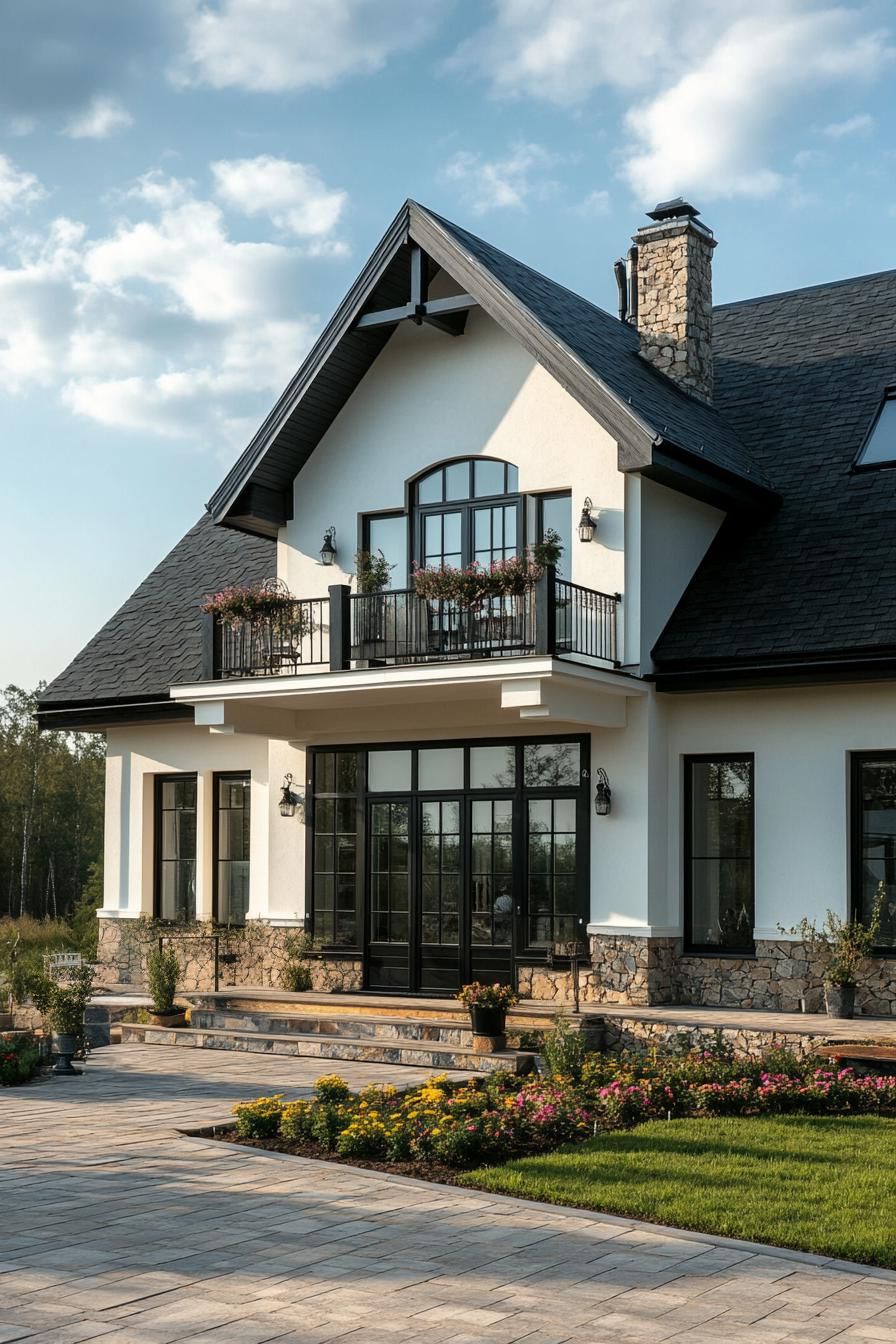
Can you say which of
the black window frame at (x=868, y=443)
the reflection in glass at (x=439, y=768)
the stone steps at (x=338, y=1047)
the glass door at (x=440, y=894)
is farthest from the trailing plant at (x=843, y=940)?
the black window frame at (x=868, y=443)

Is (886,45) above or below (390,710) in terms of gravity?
above

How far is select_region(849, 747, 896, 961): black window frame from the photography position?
14.1 metres

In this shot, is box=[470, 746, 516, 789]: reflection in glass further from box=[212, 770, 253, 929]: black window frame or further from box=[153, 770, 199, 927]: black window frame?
box=[153, 770, 199, 927]: black window frame

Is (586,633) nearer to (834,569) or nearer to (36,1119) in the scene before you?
(834,569)

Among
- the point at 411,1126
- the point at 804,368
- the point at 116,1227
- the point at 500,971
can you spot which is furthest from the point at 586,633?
the point at 116,1227

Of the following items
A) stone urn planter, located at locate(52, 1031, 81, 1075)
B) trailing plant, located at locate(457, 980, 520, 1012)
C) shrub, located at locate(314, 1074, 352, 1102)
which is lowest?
stone urn planter, located at locate(52, 1031, 81, 1075)

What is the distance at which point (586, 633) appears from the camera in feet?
49.5

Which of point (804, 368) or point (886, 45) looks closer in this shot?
point (886, 45)

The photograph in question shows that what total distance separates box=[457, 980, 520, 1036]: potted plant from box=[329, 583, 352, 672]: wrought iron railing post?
384 cm

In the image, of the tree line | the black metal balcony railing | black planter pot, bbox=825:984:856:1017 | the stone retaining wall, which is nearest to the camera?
black planter pot, bbox=825:984:856:1017

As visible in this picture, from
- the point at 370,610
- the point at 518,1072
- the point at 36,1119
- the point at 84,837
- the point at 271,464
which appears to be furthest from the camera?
the point at 84,837

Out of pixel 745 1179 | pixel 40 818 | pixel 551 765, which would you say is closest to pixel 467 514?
pixel 551 765

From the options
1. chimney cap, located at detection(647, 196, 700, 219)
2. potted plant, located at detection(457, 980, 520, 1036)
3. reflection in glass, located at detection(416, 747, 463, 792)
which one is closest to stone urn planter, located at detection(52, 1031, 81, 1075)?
potted plant, located at detection(457, 980, 520, 1036)

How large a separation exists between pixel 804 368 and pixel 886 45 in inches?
287
